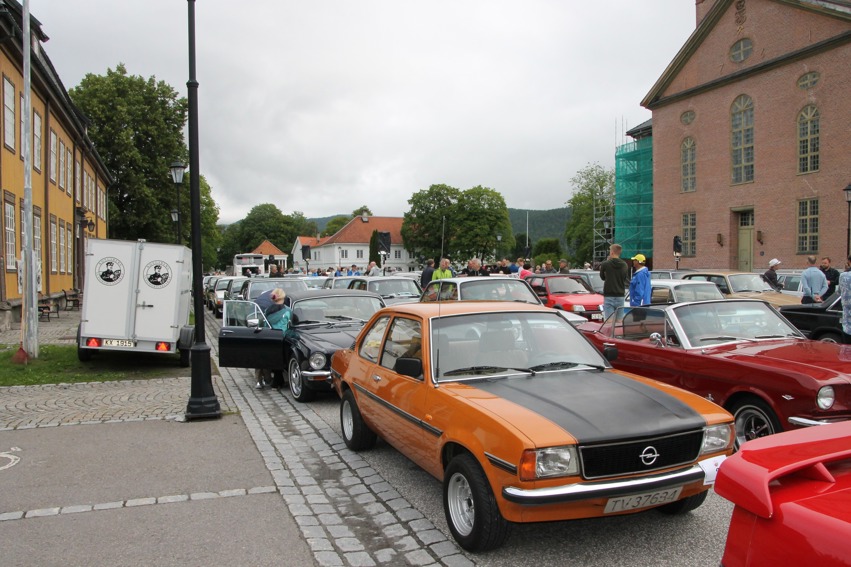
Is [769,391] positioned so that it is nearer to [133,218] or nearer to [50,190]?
[50,190]

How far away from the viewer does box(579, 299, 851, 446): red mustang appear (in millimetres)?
5426

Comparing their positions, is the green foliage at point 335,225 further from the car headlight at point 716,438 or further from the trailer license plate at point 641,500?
the trailer license plate at point 641,500

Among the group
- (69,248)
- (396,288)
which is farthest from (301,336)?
(69,248)

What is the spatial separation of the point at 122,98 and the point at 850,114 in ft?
147

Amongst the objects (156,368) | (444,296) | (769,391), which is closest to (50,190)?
(156,368)

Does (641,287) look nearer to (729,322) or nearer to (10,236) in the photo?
(729,322)

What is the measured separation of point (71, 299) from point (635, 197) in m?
45.2

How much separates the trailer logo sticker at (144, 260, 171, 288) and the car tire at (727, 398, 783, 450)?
9.62m

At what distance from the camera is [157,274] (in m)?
12.0

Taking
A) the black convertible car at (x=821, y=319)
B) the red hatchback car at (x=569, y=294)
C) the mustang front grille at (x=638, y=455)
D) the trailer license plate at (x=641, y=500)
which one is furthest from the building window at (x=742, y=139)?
the trailer license plate at (x=641, y=500)

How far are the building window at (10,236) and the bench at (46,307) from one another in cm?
218

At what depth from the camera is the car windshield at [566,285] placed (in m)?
18.1

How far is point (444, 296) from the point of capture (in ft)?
44.1

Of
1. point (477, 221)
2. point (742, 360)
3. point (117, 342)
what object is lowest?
point (117, 342)
